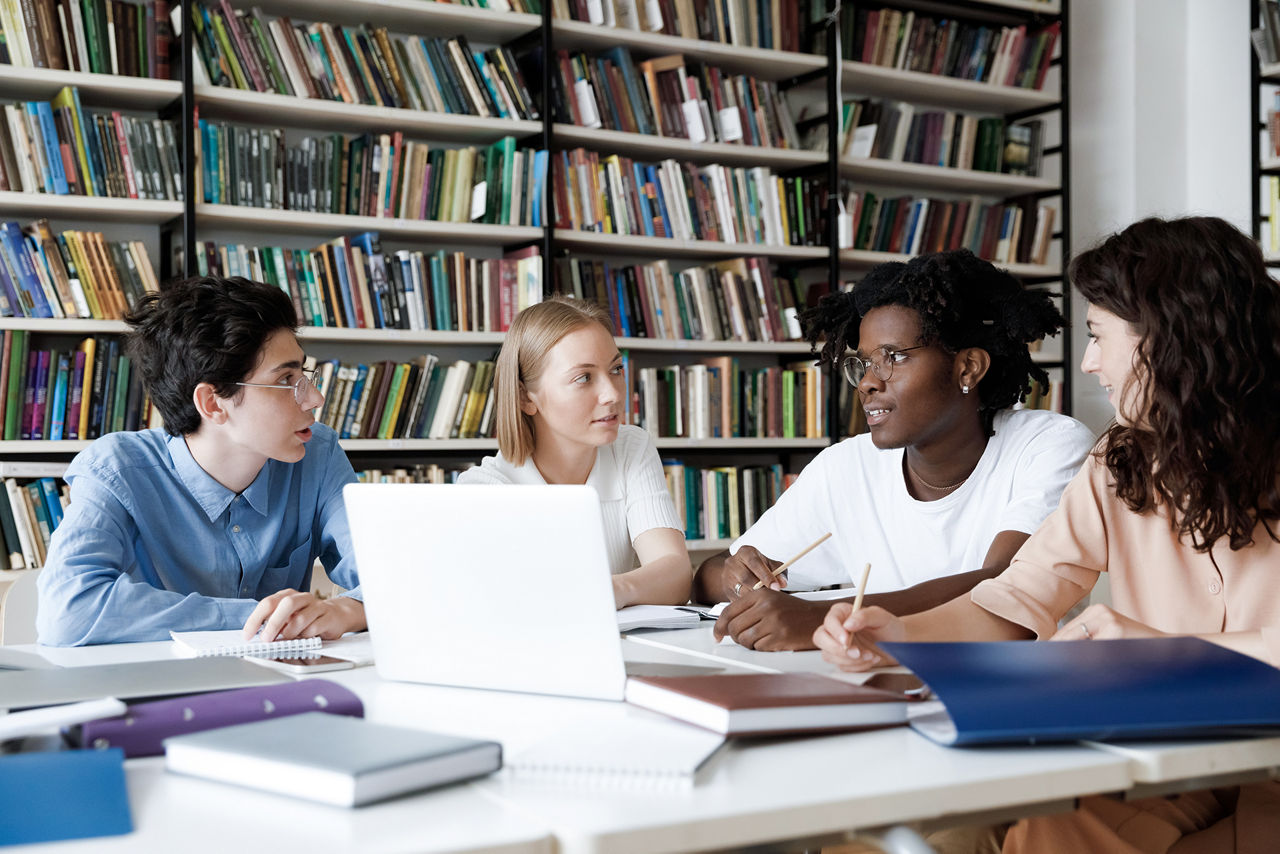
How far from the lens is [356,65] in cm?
325

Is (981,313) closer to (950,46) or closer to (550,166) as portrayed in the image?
(550,166)

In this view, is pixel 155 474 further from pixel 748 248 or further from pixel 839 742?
pixel 748 248

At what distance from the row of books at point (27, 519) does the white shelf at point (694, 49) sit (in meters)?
1.91

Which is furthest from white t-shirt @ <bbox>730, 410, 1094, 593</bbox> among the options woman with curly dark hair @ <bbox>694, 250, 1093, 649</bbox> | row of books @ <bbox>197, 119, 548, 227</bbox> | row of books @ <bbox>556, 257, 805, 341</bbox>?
row of books @ <bbox>197, 119, 548, 227</bbox>

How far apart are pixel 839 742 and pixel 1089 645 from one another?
315 mm

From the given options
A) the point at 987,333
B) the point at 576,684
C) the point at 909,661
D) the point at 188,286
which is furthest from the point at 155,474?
→ the point at 987,333

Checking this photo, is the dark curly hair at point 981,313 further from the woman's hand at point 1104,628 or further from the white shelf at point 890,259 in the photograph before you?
the white shelf at point 890,259

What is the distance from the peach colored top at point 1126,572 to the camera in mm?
1377

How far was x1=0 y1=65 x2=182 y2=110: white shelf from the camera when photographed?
2.87m

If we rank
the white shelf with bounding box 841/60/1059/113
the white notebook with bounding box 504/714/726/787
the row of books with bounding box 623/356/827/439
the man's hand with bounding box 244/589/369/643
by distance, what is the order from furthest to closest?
the white shelf with bounding box 841/60/1059/113
the row of books with bounding box 623/356/827/439
the man's hand with bounding box 244/589/369/643
the white notebook with bounding box 504/714/726/787

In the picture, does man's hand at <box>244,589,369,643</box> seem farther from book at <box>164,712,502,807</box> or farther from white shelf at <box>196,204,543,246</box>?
white shelf at <box>196,204,543,246</box>

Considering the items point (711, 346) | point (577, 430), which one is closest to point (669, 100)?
point (711, 346)

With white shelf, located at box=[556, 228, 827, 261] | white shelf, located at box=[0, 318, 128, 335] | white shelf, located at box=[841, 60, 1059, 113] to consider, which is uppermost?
white shelf, located at box=[841, 60, 1059, 113]

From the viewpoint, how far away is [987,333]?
2123mm
